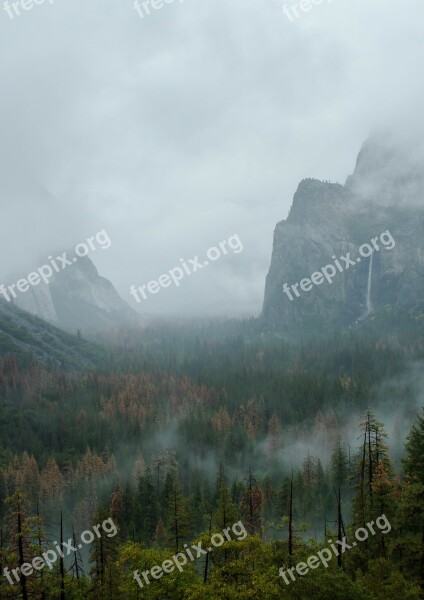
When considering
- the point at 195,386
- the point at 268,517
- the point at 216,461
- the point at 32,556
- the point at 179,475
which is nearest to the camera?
the point at 32,556

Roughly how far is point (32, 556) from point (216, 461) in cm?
9377

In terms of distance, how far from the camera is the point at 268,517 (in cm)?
9394

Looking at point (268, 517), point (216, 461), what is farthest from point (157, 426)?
point (268, 517)

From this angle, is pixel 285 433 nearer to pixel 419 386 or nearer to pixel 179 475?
pixel 179 475

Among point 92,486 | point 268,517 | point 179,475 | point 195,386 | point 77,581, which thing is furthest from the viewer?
point 195,386

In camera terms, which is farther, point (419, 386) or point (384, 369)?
point (384, 369)

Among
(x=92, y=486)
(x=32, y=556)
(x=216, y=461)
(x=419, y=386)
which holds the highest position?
(x=32, y=556)

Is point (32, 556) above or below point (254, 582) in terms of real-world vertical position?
above

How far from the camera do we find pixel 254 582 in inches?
1238

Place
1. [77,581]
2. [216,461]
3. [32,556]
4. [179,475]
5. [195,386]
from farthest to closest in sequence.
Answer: [195,386], [216,461], [179,475], [77,581], [32,556]

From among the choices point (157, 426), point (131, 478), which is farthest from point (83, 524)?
point (157, 426)

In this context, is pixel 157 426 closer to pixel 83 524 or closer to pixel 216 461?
pixel 216 461

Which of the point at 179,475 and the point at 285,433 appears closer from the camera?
the point at 179,475

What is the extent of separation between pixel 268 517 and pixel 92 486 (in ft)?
127
